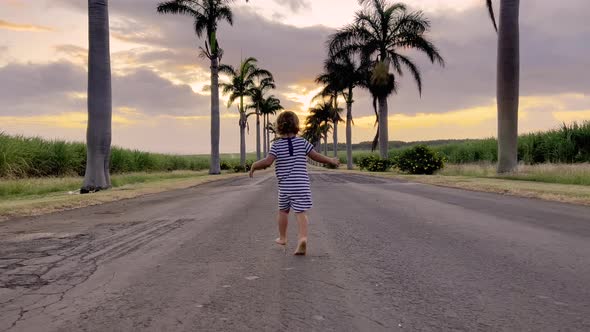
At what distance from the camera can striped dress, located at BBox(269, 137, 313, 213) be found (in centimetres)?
553

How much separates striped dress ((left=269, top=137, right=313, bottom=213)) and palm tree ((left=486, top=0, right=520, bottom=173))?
53.3 feet

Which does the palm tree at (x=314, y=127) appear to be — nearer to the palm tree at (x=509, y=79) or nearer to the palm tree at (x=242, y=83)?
the palm tree at (x=242, y=83)

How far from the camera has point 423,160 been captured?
2623 centimetres

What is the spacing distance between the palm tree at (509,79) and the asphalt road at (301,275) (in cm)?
1190

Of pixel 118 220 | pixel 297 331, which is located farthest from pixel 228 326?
pixel 118 220

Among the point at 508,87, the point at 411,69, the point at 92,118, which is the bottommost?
the point at 92,118

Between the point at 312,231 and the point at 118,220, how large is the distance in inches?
147

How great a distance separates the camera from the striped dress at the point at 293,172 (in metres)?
5.53

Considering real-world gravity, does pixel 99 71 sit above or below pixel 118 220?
above

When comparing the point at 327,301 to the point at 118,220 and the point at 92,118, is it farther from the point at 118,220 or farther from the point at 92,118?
the point at 92,118

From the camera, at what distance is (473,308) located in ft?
11.6

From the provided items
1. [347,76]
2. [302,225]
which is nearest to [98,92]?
[302,225]

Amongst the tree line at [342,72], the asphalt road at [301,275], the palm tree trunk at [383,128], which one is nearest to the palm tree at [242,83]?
the tree line at [342,72]

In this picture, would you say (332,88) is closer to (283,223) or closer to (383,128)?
(383,128)
